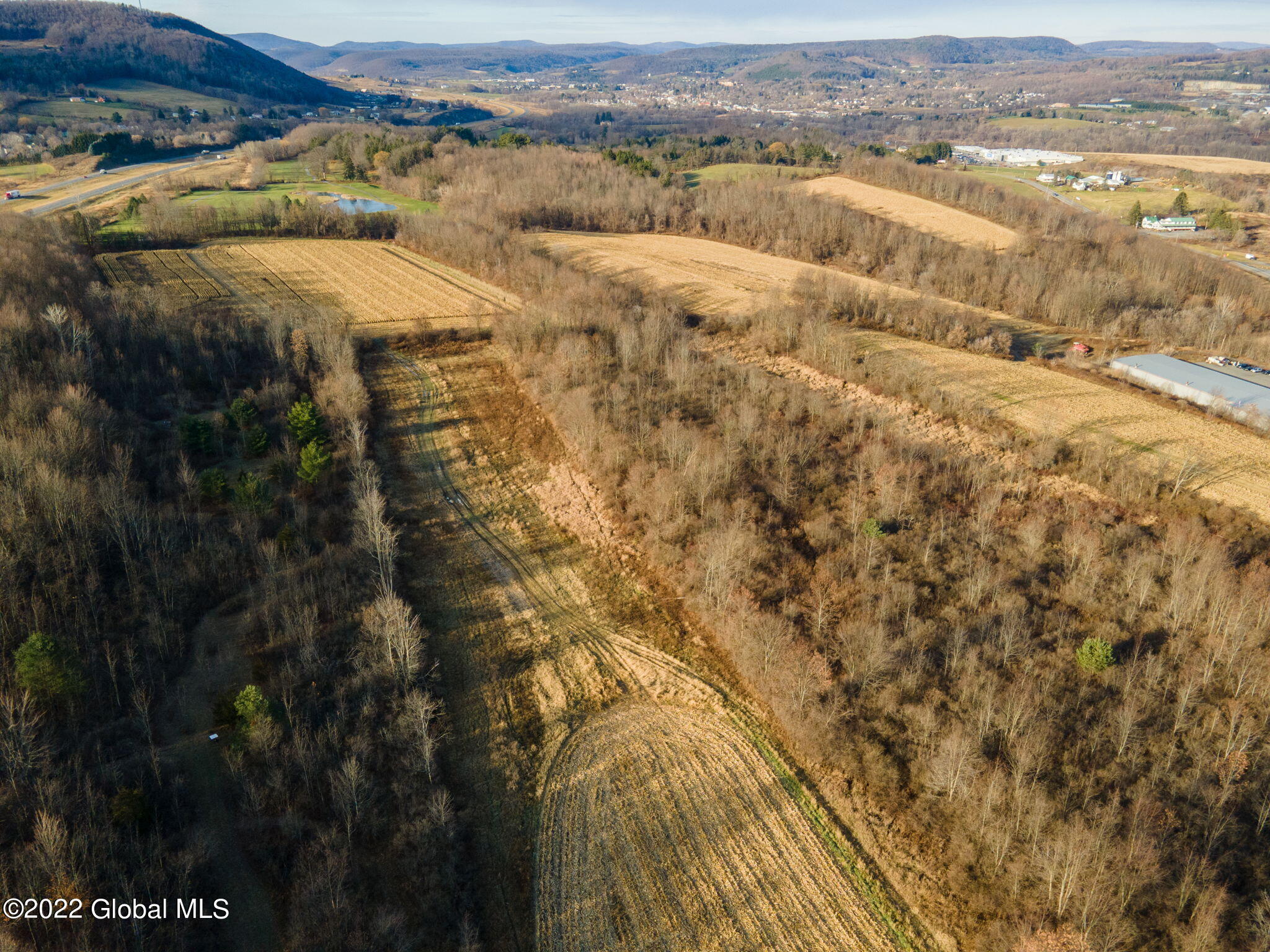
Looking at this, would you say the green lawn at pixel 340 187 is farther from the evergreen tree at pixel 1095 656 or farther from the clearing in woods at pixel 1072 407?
the evergreen tree at pixel 1095 656

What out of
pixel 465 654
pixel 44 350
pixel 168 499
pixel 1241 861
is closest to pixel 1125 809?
pixel 1241 861

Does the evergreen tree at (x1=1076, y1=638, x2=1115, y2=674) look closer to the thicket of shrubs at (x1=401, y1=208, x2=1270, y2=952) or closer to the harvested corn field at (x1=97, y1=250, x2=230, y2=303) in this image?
the thicket of shrubs at (x1=401, y1=208, x2=1270, y2=952)

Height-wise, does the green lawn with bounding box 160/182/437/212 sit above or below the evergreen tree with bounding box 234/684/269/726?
above

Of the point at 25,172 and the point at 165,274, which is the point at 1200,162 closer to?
the point at 165,274

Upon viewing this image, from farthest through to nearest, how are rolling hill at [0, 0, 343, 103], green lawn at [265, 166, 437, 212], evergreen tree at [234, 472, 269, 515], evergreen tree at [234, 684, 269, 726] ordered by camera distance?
rolling hill at [0, 0, 343, 103]
green lawn at [265, 166, 437, 212]
evergreen tree at [234, 472, 269, 515]
evergreen tree at [234, 684, 269, 726]

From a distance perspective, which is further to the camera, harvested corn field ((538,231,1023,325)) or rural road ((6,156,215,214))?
rural road ((6,156,215,214))

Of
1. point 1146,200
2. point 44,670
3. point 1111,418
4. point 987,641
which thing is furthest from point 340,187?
point 1146,200

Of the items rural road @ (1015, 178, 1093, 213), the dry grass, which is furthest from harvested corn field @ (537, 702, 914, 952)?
the dry grass

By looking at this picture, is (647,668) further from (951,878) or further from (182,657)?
(182,657)
